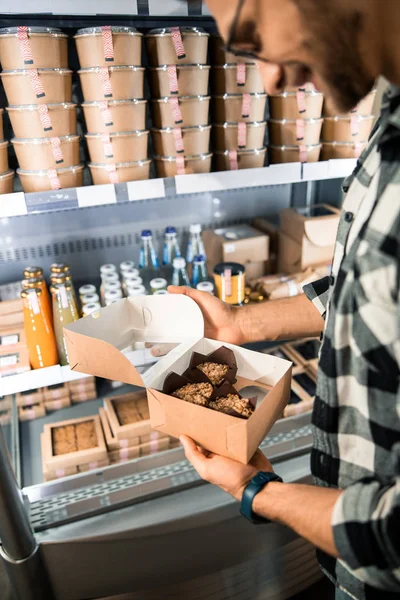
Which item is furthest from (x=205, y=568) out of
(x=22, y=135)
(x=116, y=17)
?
(x=116, y=17)

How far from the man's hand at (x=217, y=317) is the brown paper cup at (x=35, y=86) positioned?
72cm

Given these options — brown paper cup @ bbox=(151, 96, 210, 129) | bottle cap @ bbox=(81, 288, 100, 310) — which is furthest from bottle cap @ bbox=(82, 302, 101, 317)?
brown paper cup @ bbox=(151, 96, 210, 129)

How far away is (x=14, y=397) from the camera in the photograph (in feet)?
7.29

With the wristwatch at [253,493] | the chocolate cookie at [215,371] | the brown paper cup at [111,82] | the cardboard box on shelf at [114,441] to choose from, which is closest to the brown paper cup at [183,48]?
the brown paper cup at [111,82]

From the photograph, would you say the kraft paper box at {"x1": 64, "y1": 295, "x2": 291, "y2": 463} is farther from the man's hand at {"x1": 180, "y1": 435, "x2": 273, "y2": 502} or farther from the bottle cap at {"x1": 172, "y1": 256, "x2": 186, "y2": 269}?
the bottle cap at {"x1": 172, "y1": 256, "x2": 186, "y2": 269}

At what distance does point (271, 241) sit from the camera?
7.66 feet

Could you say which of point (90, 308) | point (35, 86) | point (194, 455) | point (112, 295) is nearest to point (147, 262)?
point (112, 295)

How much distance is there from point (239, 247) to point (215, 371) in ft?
2.88

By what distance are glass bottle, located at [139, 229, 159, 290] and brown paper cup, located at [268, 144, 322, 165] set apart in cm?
66

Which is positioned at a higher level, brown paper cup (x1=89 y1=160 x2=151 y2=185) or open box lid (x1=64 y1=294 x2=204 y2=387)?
brown paper cup (x1=89 y1=160 x2=151 y2=185)

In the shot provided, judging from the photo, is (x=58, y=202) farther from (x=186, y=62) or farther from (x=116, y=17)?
(x=116, y=17)

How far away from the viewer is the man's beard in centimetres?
67

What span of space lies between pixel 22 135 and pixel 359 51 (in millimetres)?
1172

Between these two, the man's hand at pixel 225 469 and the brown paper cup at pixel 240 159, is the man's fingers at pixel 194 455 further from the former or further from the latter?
the brown paper cup at pixel 240 159
